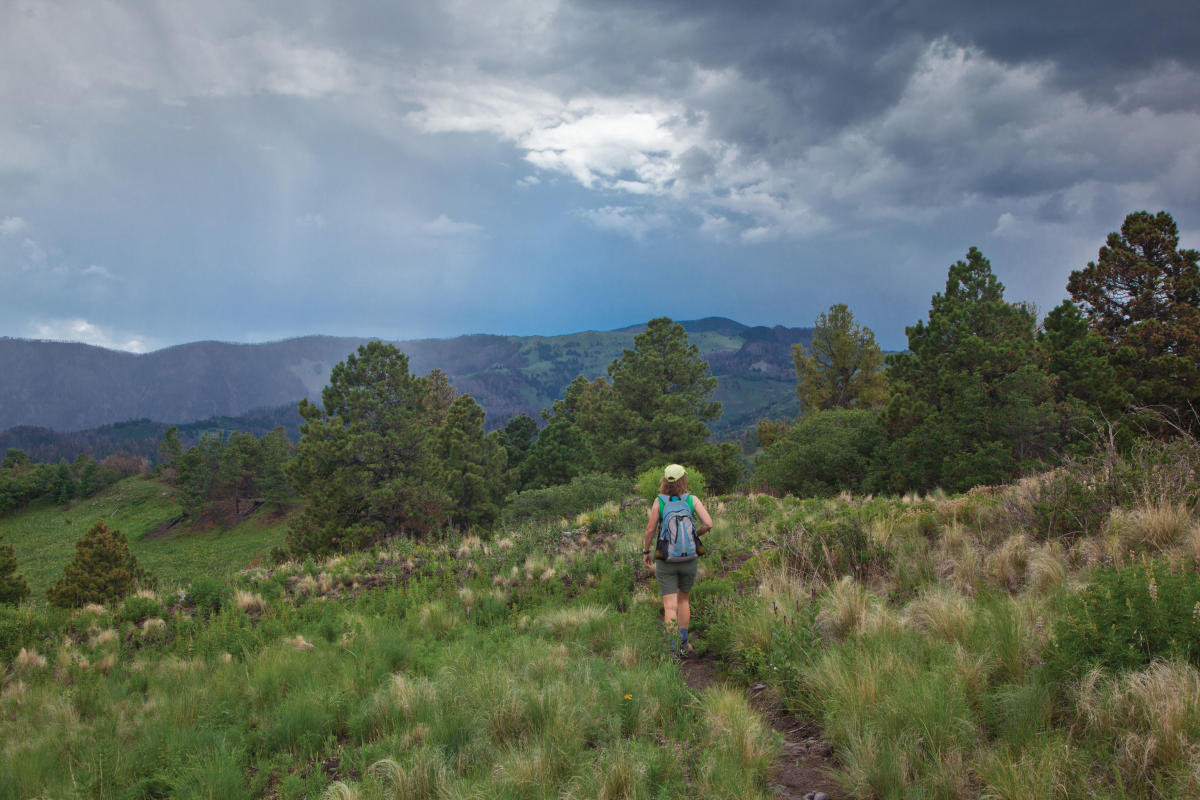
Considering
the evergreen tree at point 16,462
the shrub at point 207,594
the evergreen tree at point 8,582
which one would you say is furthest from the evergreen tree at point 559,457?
the evergreen tree at point 16,462

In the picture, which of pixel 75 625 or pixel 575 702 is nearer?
pixel 575 702

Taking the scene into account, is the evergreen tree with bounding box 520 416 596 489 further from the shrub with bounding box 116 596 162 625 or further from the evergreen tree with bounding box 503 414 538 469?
the shrub with bounding box 116 596 162 625

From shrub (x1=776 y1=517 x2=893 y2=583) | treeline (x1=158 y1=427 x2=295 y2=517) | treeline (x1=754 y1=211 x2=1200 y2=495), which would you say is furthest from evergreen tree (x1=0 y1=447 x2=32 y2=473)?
shrub (x1=776 y1=517 x2=893 y2=583)

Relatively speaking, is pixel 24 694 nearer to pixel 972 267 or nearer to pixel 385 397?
pixel 385 397

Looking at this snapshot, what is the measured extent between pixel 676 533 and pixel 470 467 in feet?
125

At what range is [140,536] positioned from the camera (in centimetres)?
7512

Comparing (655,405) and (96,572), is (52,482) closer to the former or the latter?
(96,572)

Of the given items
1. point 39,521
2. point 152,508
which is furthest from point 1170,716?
point 39,521

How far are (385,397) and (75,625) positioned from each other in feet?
93.7

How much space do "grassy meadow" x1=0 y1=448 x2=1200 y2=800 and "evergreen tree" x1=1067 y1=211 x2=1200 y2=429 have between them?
76.3 feet

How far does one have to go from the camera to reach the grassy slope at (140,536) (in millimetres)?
59125

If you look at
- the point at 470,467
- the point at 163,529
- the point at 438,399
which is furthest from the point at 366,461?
the point at 163,529

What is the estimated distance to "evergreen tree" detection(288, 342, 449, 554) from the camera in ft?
108

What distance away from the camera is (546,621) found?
7.07 meters
